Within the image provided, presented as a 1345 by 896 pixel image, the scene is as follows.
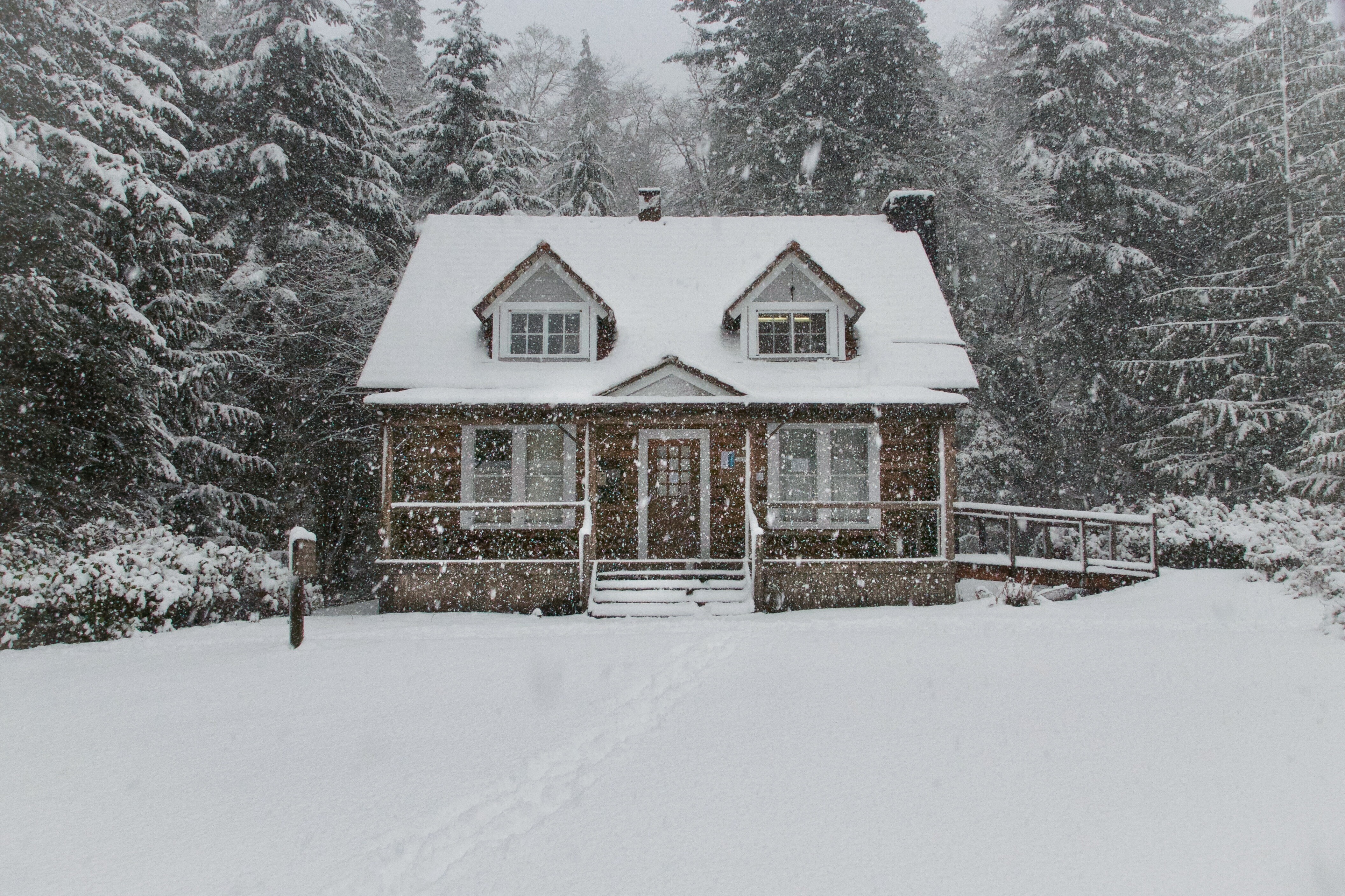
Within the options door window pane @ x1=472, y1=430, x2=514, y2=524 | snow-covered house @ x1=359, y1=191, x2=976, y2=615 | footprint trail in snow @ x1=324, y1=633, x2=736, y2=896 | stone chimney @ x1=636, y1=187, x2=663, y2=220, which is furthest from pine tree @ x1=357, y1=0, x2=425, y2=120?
footprint trail in snow @ x1=324, y1=633, x2=736, y2=896

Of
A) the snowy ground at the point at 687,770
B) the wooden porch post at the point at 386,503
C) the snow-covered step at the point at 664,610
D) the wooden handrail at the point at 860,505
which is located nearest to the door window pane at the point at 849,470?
the wooden handrail at the point at 860,505

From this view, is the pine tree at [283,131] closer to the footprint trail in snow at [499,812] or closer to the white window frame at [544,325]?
the white window frame at [544,325]

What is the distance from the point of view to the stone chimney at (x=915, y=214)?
1847cm

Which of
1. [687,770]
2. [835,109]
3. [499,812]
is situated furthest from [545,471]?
[835,109]

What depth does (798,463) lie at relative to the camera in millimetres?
15500

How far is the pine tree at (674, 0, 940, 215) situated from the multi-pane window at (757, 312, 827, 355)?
29.2ft

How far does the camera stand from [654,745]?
5.84 meters

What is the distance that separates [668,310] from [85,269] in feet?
31.7

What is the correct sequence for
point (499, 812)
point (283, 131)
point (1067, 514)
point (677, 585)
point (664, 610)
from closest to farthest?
point (499, 812), point (664, 610), point (677, 585), point (1067, 514), point (283, 131)

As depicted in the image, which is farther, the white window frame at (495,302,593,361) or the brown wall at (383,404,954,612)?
the white window frame at (495,302,593,361)

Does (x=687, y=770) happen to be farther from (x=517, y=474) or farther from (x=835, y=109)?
(x=835, y=109)

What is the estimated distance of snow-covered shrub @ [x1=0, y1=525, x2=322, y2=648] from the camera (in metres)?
10.4

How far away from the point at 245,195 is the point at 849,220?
1320 centimetres

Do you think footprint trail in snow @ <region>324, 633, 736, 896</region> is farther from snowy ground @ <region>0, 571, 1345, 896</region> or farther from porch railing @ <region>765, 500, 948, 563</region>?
porch railing @ <region>765, 500, 948, 563</region>
